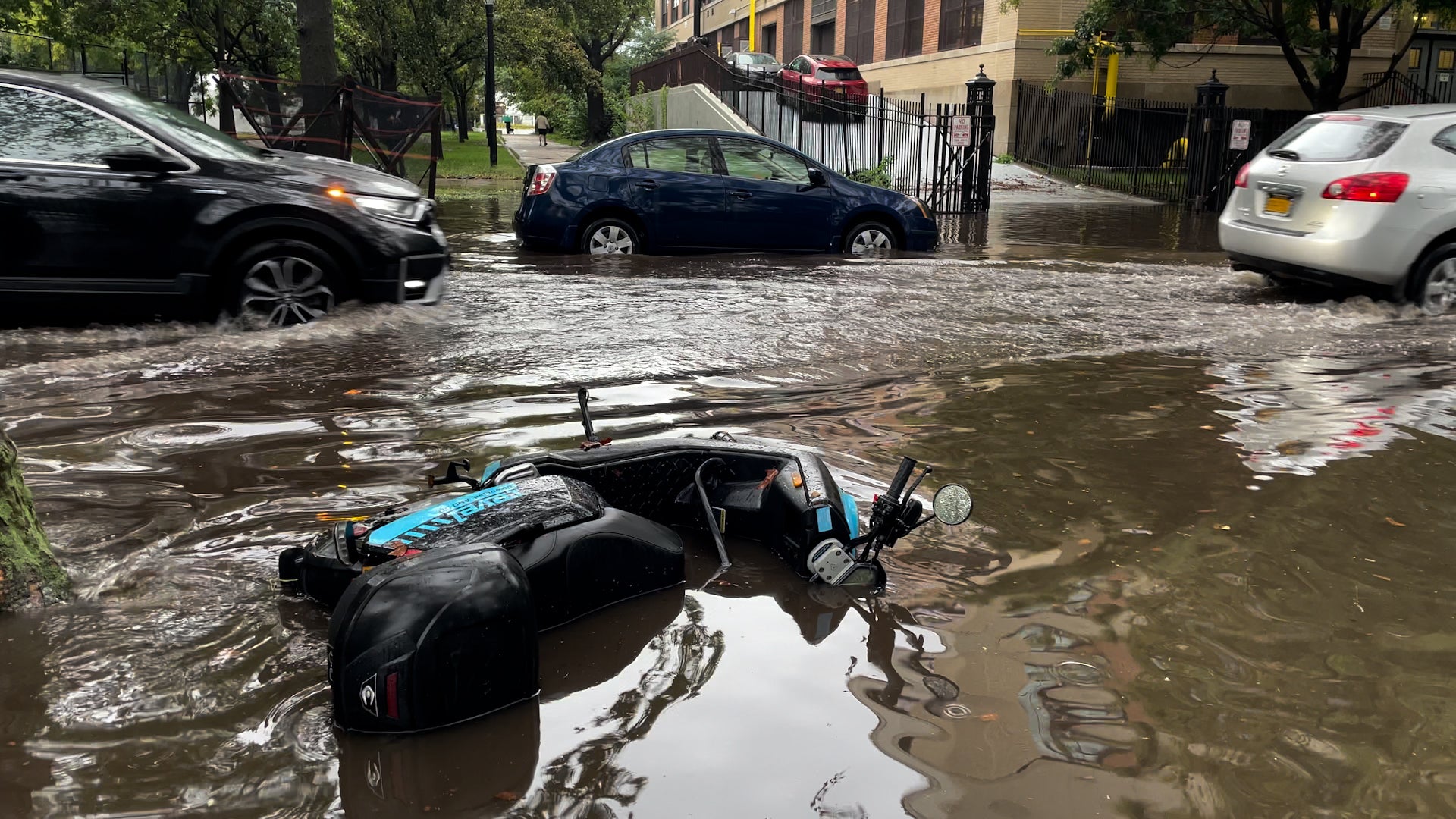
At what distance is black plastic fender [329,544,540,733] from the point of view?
265 cm

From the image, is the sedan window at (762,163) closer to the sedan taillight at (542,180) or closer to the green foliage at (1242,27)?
the sedan taillight at (542,180)

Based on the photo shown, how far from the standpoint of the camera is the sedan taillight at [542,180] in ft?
38.0

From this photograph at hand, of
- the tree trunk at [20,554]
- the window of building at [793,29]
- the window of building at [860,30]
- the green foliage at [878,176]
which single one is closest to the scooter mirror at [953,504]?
the tree trunk at [20,554]

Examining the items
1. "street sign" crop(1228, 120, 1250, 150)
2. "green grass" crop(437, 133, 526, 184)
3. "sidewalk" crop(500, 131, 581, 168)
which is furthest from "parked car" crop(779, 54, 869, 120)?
"street sign" crop(1228, 120, 1250, 150)

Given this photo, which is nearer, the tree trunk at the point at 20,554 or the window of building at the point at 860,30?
the tree trunk at the point at 20,554

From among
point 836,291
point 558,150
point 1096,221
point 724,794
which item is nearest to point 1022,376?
point 836,291

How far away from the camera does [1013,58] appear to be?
30.4 metres

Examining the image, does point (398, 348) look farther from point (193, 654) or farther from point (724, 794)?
point (724, 794)

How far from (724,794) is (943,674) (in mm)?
819

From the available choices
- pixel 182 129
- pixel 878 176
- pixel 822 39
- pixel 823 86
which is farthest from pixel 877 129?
pixel 822 39

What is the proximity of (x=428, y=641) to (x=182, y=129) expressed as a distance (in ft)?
19.7

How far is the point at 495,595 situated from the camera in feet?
8.98

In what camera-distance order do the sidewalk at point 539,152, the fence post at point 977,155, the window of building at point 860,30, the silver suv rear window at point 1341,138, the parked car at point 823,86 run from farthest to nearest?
the window of building at point 860,30, the sidewalk at point 539,152, the parked car at point 823,86, the fence post at point 977,155, the silver suv rear window at point 1341,138

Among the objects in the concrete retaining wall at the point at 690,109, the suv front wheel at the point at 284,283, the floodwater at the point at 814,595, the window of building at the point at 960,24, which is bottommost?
the floodwater at the point at 814,595
